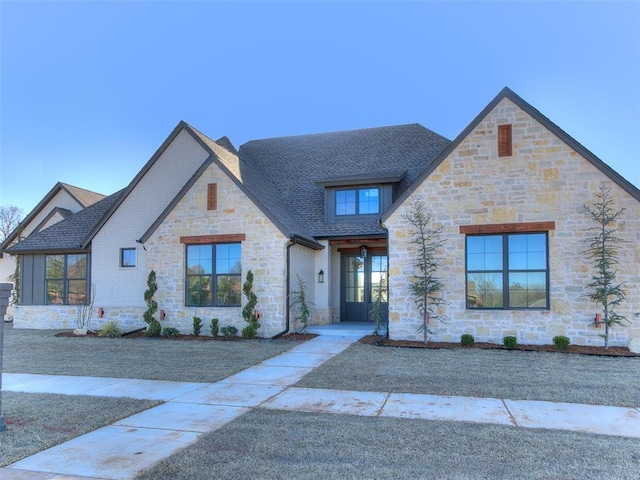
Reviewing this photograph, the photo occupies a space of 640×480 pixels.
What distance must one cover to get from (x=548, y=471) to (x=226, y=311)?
1100 cm

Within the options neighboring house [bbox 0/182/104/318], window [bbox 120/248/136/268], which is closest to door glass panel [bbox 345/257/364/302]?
window [bbox 120/248/136/268]

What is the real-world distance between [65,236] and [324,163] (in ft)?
35.0

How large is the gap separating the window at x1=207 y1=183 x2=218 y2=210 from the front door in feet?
16.2

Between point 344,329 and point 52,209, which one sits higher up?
point 52,209

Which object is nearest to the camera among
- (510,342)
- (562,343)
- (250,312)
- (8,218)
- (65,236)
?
(562,343)

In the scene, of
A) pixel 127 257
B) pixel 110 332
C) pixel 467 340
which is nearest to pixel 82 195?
pixel 127 257

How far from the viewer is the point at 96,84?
1814 centimetres

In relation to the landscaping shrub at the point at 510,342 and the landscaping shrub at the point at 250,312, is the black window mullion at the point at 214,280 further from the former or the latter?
the landscaping shrub at the point at 510,342

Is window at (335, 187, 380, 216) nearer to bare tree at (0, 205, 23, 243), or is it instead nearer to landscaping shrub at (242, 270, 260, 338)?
landscaping shrub at (242, 270, 260, 338)

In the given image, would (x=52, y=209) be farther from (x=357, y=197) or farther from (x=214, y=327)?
(x=357, y=197)

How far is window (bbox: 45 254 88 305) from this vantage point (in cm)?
1759

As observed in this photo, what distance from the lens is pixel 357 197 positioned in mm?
16109

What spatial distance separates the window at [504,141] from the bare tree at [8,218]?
1700 inches

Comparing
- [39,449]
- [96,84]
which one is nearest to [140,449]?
[39,449]
